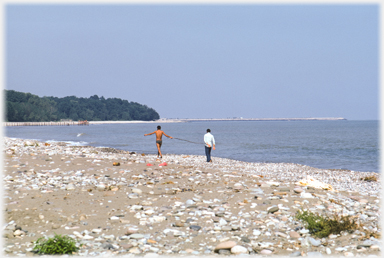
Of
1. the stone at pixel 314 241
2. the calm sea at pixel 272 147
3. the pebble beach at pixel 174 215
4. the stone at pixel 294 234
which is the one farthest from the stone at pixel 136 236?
the calm sea at pixel 272 147

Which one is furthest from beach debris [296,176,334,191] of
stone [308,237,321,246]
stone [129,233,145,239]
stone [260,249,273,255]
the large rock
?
stone [129,233,145,239]

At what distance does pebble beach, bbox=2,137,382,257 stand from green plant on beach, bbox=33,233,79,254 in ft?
0.49

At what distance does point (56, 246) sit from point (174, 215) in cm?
325

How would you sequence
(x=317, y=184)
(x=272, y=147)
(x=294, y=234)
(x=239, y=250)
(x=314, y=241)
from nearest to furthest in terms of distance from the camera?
(x=239, y=250), (x=314, y=241), (x=294, y=234), (x=317, y=184), (x=272, y=147)

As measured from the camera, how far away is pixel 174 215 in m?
9.22

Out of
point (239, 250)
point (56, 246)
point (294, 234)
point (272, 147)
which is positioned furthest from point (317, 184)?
point (272, 147)

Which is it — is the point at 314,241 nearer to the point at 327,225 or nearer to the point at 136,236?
the point at 327,225

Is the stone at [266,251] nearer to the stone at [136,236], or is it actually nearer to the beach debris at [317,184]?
the stone at [136,236]

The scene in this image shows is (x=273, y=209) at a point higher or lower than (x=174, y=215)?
higher

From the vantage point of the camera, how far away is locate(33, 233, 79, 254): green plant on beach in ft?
22.7

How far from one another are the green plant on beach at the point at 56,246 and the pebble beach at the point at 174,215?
0.15 metres

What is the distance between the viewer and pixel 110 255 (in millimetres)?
7000

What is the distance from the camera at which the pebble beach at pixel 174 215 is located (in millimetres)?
7352

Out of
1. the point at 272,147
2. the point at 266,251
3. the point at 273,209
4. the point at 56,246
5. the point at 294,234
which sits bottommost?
the point at 272,147
